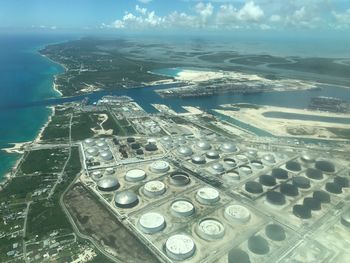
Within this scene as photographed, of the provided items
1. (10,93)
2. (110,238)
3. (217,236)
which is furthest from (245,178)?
(10,93)

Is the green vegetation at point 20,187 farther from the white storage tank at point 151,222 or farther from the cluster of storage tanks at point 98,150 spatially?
the white storage tank at point 151,222

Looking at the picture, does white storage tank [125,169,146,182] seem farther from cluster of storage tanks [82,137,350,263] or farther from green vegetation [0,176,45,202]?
green vegetation [0,176,45,202]

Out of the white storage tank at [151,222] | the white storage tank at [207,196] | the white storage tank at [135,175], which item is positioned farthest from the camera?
the white storage tank at [135,175]

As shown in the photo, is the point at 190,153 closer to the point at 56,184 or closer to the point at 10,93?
the point at 56,184

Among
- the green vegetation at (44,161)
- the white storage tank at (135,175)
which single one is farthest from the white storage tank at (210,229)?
the green vegetation at (44,161)

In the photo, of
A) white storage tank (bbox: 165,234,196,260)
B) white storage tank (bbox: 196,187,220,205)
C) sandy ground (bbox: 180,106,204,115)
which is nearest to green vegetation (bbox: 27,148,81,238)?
white storage tank (bbox: 165,234,196,260)

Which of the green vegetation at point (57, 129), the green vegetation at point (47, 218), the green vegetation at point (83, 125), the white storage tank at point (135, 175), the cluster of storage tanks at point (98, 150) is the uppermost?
the white storage tank at point (135, 175)

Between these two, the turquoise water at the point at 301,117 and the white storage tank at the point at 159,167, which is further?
the turquoise water at the point at 301,117
